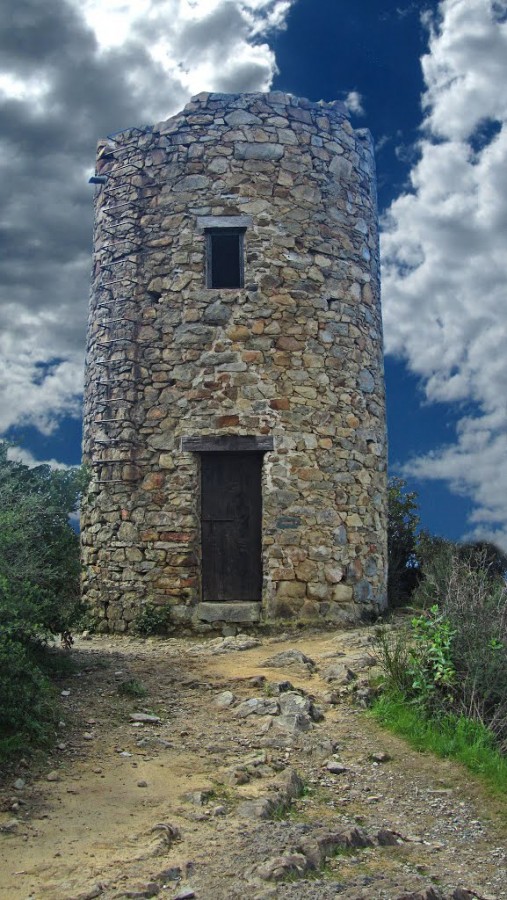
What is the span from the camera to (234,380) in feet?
35.1

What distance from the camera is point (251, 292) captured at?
10883mm

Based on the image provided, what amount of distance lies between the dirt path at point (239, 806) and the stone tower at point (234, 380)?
307cm

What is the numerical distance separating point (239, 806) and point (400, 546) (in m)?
9.77

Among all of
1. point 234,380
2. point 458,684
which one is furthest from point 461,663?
point 234,380

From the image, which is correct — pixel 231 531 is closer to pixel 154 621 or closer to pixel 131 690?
pixel 154 621

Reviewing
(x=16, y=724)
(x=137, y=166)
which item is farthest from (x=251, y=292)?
(x=16, y=724)

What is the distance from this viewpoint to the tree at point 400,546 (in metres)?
13.5

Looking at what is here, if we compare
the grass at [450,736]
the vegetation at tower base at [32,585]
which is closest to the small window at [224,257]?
the vegetation at tower base at [32,585]

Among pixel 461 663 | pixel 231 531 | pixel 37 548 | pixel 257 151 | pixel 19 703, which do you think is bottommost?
pixel 19 703

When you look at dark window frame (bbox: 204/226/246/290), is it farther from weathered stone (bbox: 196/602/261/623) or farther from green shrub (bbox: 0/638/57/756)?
green shrub (bbox: 0/638/57/756)

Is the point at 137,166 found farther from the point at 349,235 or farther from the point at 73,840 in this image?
the point at 73,840

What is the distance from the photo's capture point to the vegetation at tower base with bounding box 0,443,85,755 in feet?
18.6

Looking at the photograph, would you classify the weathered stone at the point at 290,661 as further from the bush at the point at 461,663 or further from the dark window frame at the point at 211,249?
the dark window frame at the point at 211,249

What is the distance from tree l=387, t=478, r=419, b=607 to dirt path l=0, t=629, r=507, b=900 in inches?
242
